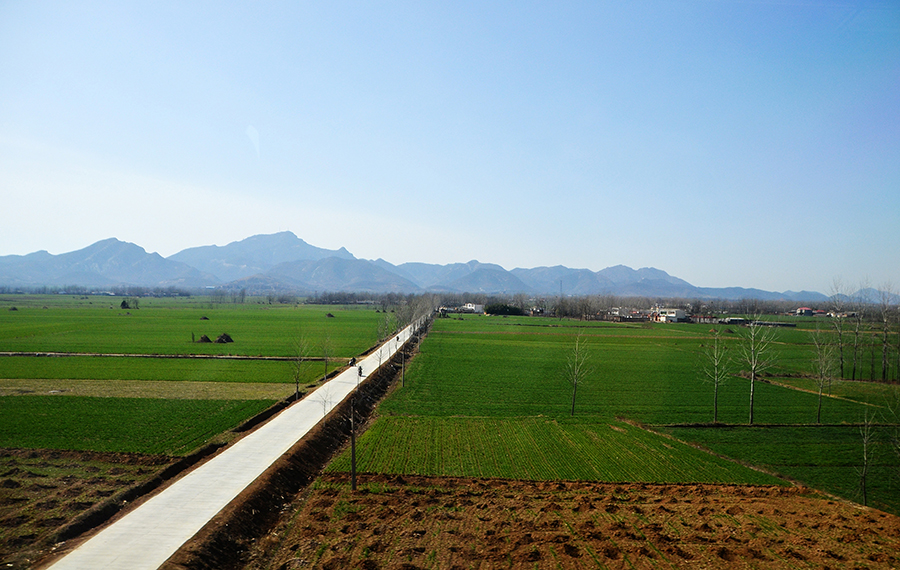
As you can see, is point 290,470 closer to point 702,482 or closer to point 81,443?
point 81,443

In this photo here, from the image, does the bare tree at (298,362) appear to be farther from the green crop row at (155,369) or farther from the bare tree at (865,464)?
the bare tree at (865,464)

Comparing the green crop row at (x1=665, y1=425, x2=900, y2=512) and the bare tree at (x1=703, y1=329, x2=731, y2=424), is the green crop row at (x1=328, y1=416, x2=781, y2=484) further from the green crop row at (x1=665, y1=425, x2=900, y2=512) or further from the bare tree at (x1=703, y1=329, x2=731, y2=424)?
the bare tree at (x1=703, y1=329, x2=731, y2=424)

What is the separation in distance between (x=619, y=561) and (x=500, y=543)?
356cm

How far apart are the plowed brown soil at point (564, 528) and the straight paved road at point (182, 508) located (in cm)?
252

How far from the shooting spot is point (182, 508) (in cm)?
1599

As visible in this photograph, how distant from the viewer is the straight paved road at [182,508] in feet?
41.8

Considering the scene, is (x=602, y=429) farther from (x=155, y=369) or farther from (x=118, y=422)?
(x=155, y=369)

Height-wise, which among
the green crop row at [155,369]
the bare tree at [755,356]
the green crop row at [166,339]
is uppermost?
the bare tree at [755,356]

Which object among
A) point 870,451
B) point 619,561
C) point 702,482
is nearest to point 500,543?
point 619,561

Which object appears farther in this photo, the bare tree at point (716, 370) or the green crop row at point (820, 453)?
the bare tree at point (716, 370)

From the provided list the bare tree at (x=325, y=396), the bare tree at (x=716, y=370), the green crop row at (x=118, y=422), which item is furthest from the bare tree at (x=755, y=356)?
the green crop row at (x=118, y=422)

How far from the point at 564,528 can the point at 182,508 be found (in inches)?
512

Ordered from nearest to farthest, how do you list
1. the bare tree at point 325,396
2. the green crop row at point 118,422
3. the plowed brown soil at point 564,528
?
1. the plowed brown soil at point 564,528
2. the green crop row at point 118,422
3. the bare tree at point 325,396

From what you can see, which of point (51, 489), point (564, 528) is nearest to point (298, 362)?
point (51, 489)
